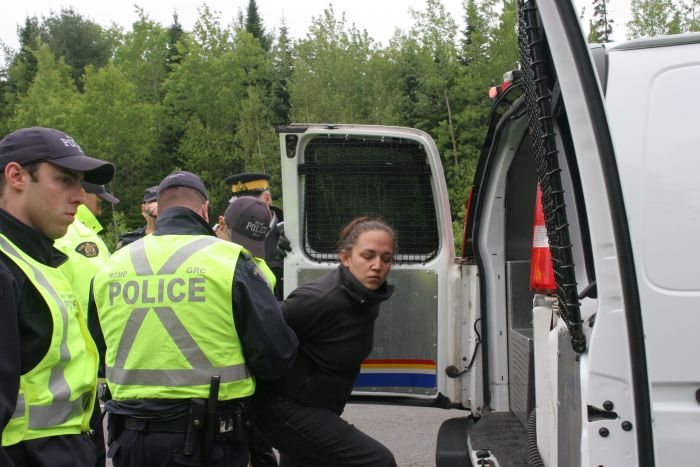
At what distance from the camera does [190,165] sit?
45.8 meters

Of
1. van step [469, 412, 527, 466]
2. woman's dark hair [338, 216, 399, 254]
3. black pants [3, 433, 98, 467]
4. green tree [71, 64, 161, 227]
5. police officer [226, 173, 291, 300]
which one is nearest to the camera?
black pants [3, 433, 98, 467]

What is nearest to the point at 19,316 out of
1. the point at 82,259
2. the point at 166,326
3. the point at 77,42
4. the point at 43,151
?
the point at 43,151

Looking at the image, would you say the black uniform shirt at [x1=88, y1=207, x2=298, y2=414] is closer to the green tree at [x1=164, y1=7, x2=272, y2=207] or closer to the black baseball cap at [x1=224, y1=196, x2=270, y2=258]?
the black baseball cap at [x1=224, y1=196, x2=270, y2=258]

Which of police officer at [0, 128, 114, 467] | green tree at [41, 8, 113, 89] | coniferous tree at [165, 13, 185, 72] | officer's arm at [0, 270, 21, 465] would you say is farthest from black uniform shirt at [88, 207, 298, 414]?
green tree at [41, 8, 113, 89]

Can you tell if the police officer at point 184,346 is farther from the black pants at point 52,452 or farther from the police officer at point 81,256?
the police officer at point 81,256

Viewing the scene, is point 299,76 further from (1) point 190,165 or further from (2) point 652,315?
(2) point 652,315

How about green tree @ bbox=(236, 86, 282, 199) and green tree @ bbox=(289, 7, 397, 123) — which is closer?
green tree @ bbox=(289, 7, 397, 123)

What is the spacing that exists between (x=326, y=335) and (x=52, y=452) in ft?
4.49

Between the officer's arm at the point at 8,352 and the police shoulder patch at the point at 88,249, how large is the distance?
2175 mm

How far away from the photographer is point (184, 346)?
2.83 metres

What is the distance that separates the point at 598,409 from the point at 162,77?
58387 mm

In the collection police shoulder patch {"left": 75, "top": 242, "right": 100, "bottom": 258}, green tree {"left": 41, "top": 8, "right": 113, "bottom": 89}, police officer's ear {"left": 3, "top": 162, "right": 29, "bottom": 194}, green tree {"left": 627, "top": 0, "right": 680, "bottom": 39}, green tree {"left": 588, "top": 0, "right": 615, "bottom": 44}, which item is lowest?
police shoulder patch {"left": 75, "top": 242, "right": 100, "bottom": 258}

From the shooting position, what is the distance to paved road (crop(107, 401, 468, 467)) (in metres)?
5.34

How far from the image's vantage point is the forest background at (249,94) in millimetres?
33594
